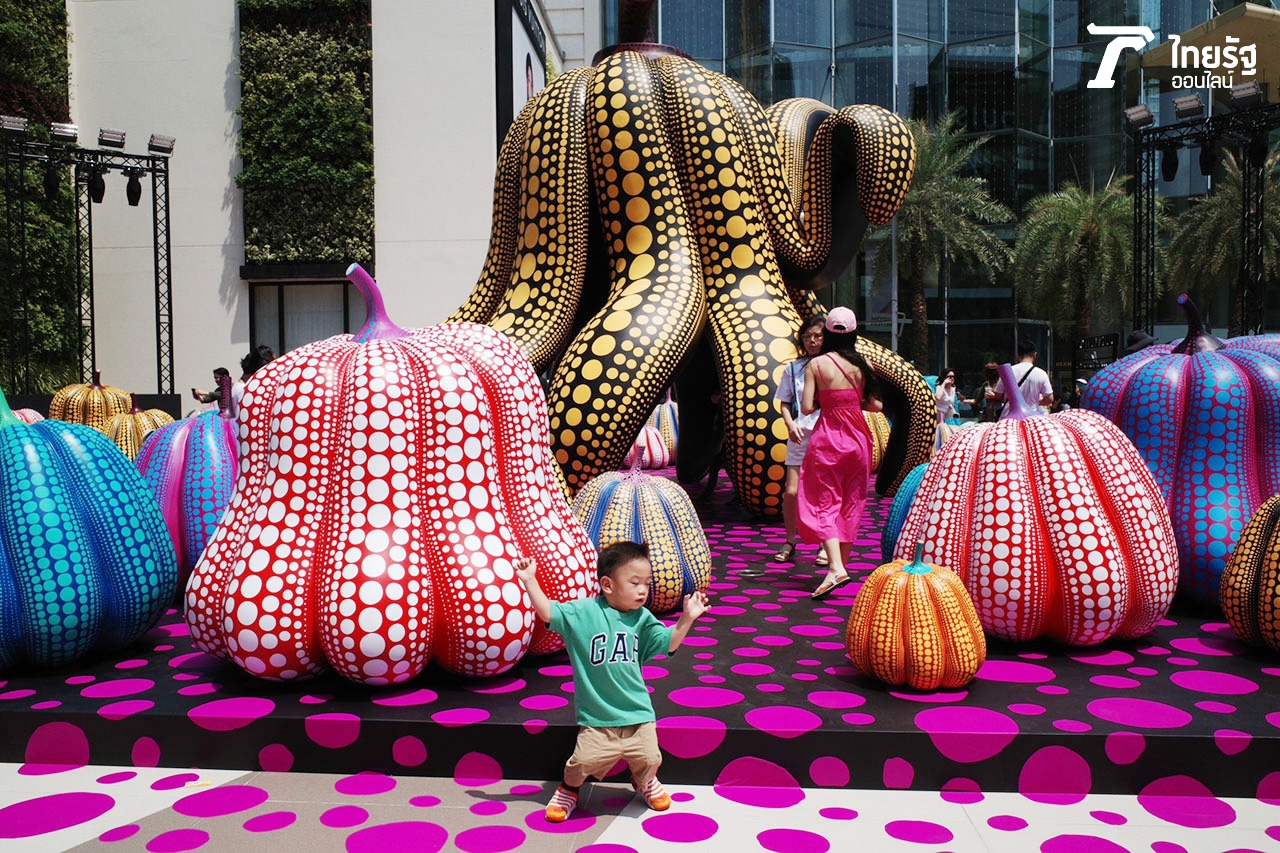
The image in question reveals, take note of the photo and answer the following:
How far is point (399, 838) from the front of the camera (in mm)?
2746

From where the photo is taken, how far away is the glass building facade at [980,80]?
33.5 m

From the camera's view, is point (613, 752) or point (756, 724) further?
point (756, 724)

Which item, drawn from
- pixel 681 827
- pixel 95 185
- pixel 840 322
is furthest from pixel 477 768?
pixel 95 185

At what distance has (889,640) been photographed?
11.5 feet

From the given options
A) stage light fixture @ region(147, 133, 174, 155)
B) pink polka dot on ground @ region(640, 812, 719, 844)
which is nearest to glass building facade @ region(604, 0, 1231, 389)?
stage light fixture @ region(147, 133, 174, 155)

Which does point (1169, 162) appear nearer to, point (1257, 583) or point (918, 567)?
point (1257, 583)

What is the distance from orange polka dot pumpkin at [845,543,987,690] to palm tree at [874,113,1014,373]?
2760 cm

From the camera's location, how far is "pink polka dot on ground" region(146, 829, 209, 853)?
105 inches

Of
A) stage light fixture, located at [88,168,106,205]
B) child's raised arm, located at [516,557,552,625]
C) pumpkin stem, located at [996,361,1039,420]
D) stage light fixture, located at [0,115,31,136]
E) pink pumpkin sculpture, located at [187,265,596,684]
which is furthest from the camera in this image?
stage light fixture, located at [88,168,106,205]

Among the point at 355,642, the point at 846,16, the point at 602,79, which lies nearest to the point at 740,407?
the point at 602,79

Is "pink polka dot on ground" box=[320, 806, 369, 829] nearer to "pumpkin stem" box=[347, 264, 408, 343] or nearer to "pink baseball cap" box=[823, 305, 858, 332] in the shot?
"pumpkin stem" box=[347, 264, 408, 343]

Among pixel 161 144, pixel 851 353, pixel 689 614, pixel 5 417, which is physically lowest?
pixel 689 614

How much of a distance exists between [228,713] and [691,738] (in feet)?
4.84

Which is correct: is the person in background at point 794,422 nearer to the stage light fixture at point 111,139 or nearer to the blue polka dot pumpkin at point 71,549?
the blue polka dot pumpkin at point 71,549
